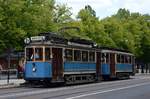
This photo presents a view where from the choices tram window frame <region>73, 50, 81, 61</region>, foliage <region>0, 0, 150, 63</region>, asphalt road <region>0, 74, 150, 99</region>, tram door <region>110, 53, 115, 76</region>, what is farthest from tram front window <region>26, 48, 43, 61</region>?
tram door <region>110, 53, 115, 76</region>

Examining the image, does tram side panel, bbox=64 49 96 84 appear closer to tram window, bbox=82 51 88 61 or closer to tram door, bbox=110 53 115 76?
tram window, bbox=82 51 88 61

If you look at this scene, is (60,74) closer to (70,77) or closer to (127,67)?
(70,77)

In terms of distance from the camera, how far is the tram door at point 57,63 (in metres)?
33.1

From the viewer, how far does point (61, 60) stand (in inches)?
1336

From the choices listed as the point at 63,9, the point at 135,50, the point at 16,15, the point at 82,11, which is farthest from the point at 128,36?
the point at 16,15

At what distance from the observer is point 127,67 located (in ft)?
168

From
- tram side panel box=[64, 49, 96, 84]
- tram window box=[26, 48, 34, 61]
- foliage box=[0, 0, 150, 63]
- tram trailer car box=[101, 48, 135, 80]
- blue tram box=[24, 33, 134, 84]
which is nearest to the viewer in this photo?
blue tram box=[24, 33, 134, 84]

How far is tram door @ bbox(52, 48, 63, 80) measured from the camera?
33.1m

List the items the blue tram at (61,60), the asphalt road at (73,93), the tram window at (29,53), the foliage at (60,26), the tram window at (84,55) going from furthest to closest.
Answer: the foliage at (60,26), the tram window at (84,55), the tram window at (29,53), the blue tram at (61,60), the asphalt road at (73,93)

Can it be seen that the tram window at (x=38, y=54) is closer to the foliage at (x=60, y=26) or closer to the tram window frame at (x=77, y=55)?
the tram window frame at (x=77, y=55)

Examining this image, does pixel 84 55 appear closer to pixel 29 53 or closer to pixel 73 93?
pixel 29 53

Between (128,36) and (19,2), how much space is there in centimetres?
3514

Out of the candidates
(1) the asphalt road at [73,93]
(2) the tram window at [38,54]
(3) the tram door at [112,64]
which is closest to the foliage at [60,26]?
(3) the tram door at [112,64]

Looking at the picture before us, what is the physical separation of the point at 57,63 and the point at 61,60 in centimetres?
49
